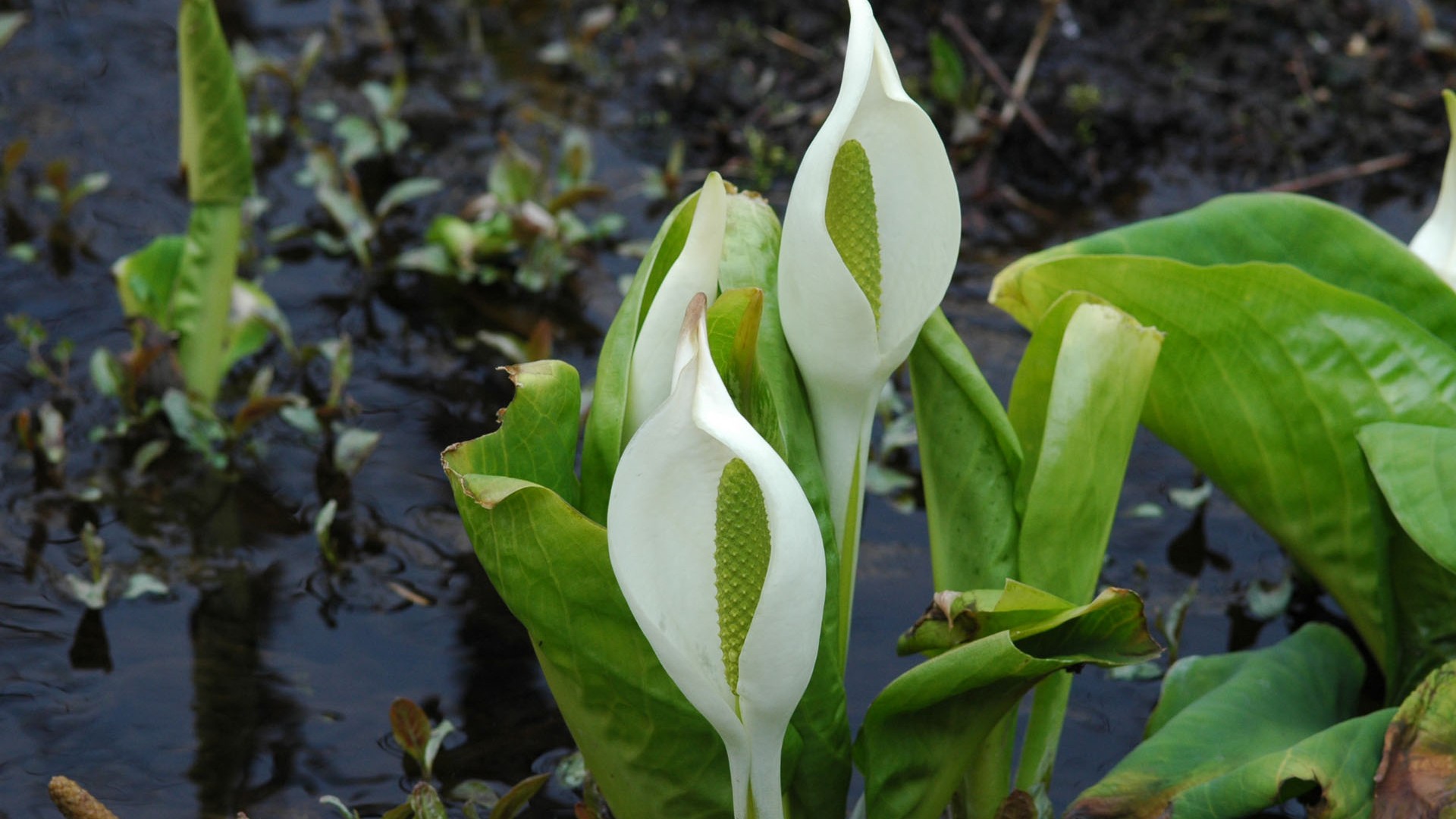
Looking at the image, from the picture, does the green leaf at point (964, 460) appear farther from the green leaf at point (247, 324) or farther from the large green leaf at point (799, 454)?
the green leaf at point (247, 324)

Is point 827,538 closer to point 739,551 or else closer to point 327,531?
point 739,551

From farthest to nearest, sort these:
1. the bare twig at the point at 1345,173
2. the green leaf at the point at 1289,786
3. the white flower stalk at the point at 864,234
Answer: the bare twig at the point at 1345,173 → the green leaf at the point at 1289,786 → the white flower stalk at the point at 864,234

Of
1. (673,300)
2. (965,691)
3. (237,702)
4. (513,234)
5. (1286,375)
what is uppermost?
(673,300)

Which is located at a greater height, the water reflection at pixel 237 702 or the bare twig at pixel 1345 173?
the bare twig at pixel 1345 173

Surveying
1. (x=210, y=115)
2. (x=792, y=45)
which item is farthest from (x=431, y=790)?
(x=792, y=45)

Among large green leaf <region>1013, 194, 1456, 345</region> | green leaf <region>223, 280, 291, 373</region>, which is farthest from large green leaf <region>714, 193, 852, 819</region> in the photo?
green leaf <region>223, 280, 291, 373</region>

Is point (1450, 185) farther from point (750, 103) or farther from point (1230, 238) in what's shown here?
point (750, 103)

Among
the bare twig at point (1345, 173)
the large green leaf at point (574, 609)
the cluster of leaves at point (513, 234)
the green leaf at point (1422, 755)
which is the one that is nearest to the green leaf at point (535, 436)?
the large green leaf at point (574, 609)

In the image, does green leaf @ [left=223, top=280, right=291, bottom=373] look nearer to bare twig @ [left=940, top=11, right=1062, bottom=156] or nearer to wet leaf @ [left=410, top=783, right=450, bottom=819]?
wet leaf @ [left=410, top=783, right=450, bottom=819]
